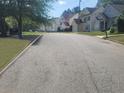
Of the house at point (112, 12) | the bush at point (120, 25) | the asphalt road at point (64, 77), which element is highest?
the house at point (112, 12)

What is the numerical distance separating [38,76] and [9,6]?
120ft

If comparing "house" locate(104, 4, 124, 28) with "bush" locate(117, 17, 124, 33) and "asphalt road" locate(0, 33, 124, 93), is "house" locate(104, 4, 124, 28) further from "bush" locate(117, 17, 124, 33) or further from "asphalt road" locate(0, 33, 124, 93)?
"asphalt road" locate(0, 33, 124, 93)

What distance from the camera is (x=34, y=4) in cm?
4803

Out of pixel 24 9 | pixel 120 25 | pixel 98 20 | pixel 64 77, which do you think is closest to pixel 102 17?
pixel 98 20

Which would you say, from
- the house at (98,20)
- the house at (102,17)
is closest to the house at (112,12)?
the house at (102,17)

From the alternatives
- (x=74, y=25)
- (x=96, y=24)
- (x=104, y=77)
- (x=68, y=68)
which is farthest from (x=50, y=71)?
(x=74, y=25)

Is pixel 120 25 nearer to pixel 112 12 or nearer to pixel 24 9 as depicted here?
pixel 24 9

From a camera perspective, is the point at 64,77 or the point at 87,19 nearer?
the point at 64,77

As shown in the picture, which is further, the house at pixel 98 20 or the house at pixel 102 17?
the house at pixel 98 20

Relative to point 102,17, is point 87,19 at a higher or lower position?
lower

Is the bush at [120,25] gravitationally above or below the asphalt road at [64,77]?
above

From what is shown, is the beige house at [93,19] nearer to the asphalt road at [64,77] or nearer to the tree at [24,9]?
the tree at [24,9]

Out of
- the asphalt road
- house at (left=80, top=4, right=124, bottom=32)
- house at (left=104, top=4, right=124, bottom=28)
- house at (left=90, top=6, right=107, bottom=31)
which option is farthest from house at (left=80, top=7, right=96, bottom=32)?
the asphalt road

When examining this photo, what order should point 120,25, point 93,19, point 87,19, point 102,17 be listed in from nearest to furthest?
point 120,25 → point 102,17 → point 93,19 → point 87,19
